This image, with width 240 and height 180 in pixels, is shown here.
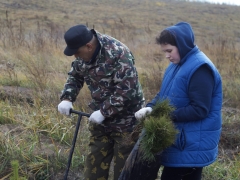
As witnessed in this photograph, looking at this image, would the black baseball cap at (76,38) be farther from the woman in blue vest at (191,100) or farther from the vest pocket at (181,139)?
the vest pocket at (181,139)

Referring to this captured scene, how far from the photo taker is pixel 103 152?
9.88ft

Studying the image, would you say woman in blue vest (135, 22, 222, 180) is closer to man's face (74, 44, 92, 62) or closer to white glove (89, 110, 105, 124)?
white glove (89, 110, 105, 124)

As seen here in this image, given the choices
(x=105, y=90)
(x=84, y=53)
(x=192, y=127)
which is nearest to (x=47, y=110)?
(x=105, y=90)

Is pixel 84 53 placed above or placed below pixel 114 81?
above

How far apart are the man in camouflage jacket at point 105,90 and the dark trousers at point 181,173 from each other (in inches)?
17.3

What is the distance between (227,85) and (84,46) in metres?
4.87

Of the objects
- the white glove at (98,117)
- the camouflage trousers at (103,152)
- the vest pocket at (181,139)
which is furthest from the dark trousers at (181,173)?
the white glove at (98,117)

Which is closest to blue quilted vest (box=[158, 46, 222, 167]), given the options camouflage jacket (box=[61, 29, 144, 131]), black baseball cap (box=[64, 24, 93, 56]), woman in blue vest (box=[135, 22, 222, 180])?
woman in blue vest (box=[135, 22, 222, 180])

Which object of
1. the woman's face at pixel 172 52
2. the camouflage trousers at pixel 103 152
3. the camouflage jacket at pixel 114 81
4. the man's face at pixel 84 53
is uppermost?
the woman's face at pixel 172 52

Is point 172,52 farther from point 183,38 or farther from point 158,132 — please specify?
point 158,132

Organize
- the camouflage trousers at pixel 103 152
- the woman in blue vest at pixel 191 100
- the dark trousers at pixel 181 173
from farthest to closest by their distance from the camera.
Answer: the camouflage trousers at pixel 103 152 < the dark trousers at pixel 181 173 < the woman in blue vest at pixel 191 100

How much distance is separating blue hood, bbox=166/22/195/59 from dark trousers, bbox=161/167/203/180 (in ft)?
2.52

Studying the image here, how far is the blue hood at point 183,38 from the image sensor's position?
233 cm

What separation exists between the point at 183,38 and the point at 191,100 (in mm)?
403
